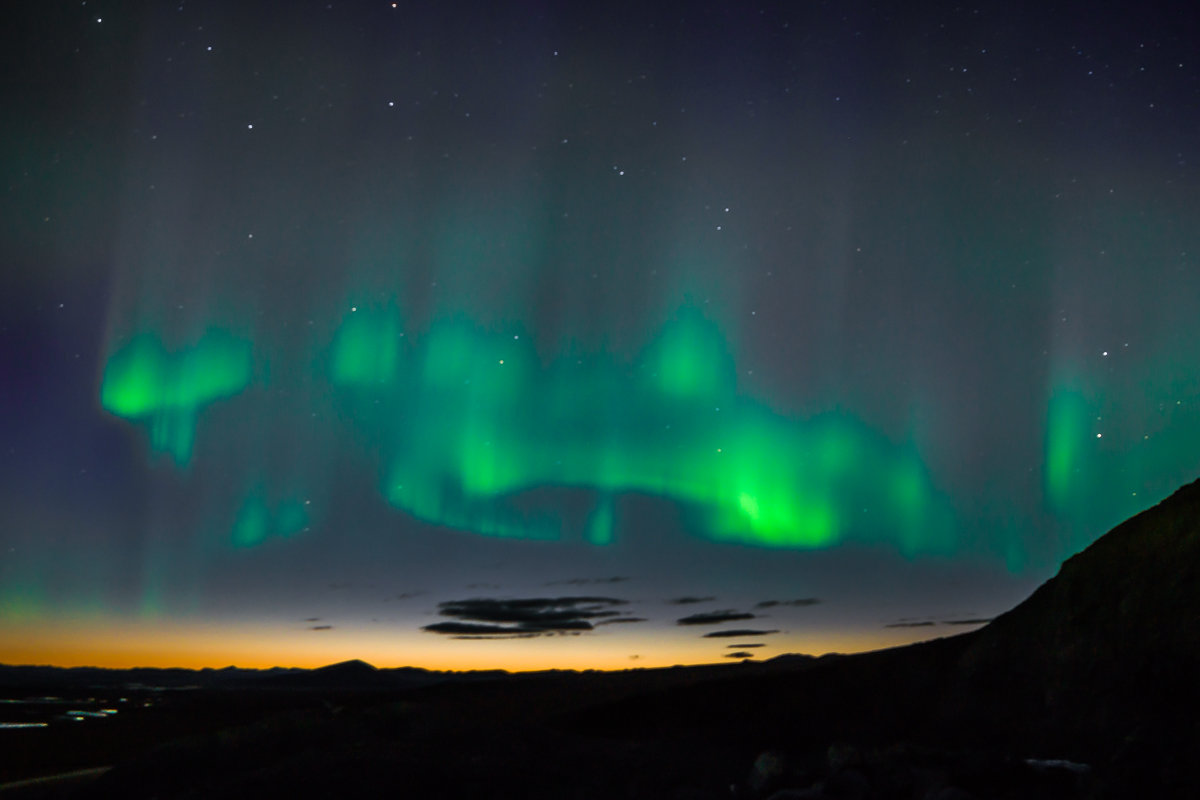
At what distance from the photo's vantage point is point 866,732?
18500 millimetres

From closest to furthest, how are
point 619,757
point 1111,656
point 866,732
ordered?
point 619,757 < point 1111,656 < point 866,732

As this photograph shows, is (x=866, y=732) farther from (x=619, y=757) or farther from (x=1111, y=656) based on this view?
(x=619, y=757)

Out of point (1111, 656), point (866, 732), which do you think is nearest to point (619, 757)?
point (866, 732)

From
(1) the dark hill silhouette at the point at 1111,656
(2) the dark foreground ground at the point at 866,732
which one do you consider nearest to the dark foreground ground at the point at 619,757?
(2) the dark foreground ground at the point at 866,732

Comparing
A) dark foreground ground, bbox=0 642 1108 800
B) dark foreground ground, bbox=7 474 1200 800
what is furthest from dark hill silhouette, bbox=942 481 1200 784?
dark foreground ground, bbox=0 642 1108 800

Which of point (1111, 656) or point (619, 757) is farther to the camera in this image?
point (1111, 656)

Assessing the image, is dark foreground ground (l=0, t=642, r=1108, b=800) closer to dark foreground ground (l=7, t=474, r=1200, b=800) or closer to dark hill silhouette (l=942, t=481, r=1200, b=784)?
dark foreground ground (l=7, t=474, r=1200, b=800)

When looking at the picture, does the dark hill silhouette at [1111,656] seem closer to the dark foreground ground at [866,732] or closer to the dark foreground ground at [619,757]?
the dark foreground ground at [866,732]

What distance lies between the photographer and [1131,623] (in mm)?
15562

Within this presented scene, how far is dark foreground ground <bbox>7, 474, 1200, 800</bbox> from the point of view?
12.3m

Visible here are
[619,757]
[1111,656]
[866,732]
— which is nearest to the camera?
[619,757]

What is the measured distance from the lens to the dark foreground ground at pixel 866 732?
12273 millimetres

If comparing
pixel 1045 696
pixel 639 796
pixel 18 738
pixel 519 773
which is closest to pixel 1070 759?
pixel 1045 696

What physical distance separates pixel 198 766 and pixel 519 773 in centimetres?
560
